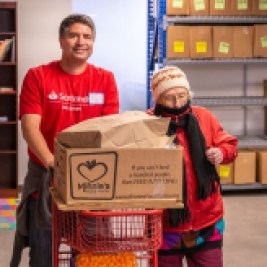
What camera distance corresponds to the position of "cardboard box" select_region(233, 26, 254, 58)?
621cm

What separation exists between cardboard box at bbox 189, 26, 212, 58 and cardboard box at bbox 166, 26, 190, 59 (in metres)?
0.05

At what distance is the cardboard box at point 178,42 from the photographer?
6109 mm

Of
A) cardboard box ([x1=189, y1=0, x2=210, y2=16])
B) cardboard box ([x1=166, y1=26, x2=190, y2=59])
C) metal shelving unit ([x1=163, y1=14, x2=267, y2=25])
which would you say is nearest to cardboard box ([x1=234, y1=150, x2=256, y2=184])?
cardboard box ([x1=166, y1=26, x2=190, y2=59])

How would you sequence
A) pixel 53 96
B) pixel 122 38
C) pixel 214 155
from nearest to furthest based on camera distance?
pixel 214 155 < pixel 53 96 < pixel 122 38

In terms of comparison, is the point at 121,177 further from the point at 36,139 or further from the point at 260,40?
the point at 260,40

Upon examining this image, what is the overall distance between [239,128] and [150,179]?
5117mm

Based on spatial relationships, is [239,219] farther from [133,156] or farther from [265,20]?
[133,156]

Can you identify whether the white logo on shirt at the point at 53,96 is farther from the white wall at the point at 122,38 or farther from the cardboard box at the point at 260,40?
the white wall at the point at 122,38

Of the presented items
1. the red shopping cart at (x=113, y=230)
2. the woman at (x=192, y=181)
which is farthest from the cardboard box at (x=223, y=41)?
the red shopping cart at (x=113, y=230)

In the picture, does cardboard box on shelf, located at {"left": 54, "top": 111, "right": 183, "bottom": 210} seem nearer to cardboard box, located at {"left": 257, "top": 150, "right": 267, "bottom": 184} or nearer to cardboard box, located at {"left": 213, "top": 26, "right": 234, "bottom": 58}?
cardboard box, located at {"left": 213, "top": 26, "right": 234, "bottom": 58}

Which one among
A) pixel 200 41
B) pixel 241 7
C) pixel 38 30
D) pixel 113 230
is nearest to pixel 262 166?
pixel 200 41

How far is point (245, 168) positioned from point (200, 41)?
144 cm

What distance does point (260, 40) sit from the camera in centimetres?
627

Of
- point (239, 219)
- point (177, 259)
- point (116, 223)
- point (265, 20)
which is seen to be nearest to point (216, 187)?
point (177, 259)
